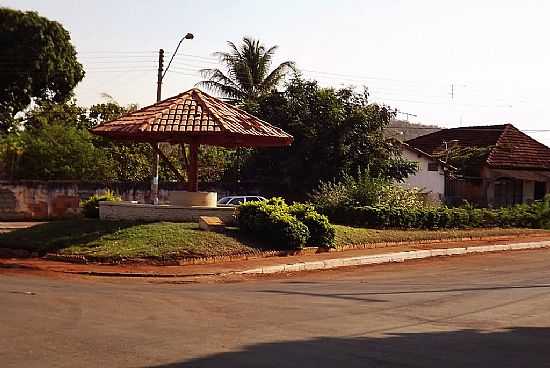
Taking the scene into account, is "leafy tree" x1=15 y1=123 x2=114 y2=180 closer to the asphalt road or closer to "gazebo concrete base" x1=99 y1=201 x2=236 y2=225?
"gazebo concrete base" x1=99 y1=201 x2=236 y2=225

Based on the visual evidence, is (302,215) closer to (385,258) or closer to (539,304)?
(385,258)

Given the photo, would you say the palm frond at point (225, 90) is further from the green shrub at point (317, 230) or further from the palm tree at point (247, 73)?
the green shrub at point (317, 230)

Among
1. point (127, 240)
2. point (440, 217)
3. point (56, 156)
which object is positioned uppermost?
point (56, 156)

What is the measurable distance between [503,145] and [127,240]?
1217 inches

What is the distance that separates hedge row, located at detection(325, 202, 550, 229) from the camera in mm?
27547

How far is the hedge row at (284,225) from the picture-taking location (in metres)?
21.6

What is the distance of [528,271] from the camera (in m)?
20.5

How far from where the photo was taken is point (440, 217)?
29.9m

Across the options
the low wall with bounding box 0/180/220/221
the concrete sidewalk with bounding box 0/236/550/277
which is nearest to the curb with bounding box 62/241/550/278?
the concrete sidewalk with bounding box 0/236/550/277

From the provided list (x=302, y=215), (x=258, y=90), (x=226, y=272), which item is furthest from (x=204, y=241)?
(x=258, y=90)

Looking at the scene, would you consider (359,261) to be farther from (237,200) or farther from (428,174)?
(428,174)

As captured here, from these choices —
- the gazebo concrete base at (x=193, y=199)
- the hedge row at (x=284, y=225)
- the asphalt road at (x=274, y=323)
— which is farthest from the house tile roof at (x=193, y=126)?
the asphalt road at (x=274, y=323)

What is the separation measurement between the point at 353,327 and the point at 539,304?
15.7 feet

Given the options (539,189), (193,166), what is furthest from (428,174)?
(193,166)
